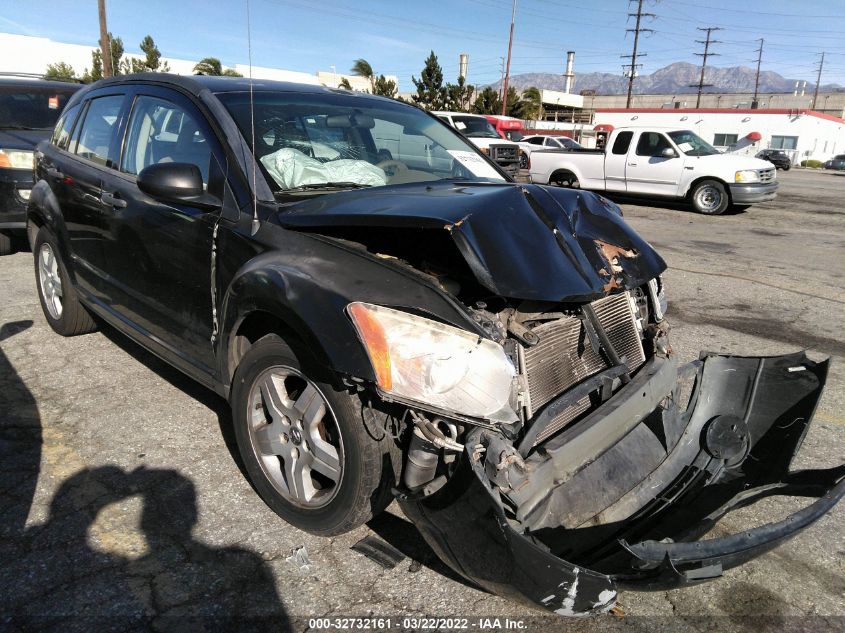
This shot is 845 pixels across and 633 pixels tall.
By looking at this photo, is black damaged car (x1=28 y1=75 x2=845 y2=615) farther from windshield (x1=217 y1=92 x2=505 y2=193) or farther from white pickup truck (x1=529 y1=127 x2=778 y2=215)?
white pickup truck (x1=529 y1=127 x2=778 y2=215)

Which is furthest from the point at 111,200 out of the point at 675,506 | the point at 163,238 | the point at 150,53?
the point at 150,53

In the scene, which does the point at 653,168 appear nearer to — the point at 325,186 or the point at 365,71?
the point at 325,186

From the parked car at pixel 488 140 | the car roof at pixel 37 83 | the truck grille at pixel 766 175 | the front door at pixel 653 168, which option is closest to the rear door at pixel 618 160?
the front door at pixel 653 168

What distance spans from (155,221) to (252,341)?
3.10 feet

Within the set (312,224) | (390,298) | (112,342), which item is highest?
(312,224)

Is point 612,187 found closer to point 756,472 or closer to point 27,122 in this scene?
point 27,122

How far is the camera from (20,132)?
24.7ft

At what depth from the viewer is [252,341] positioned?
2.82 meters

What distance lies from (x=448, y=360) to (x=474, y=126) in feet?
54.1

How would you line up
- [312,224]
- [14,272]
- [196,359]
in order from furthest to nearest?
1. [14,272]
2. [196,359]
3. [312,224]

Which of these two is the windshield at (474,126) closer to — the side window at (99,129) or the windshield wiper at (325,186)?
the side window at (99,129)

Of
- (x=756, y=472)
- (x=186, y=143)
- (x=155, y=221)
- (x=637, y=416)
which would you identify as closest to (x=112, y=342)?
(x=155, y=221)

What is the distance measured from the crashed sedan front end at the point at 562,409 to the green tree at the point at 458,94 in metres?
42.4

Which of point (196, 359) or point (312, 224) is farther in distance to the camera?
point (196, 359)
